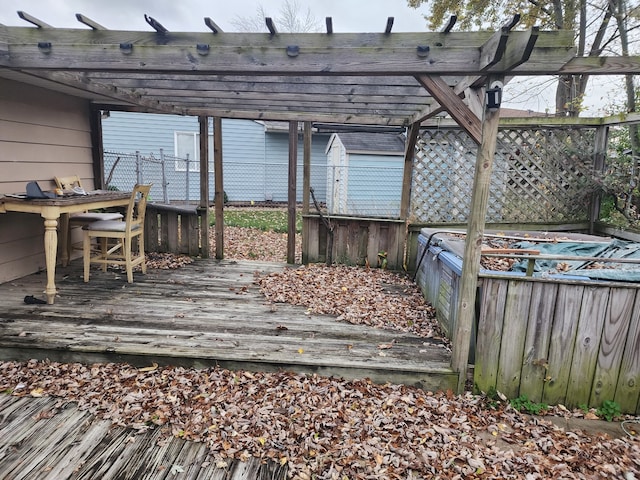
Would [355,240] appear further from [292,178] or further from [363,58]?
[363,58]

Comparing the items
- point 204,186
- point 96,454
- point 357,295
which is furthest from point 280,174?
point 96,454

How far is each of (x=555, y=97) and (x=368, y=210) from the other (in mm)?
5951

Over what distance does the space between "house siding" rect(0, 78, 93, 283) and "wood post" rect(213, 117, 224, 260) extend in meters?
1.81

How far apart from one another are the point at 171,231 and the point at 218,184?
3.46 ft

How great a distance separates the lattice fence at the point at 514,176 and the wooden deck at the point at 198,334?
2479 millimetres

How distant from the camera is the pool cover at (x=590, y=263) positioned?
2586 millimetres

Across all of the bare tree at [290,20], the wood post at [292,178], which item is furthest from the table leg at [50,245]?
the bare tree at [290,20]

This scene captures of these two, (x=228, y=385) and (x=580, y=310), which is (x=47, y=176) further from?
(x=580, y=310)

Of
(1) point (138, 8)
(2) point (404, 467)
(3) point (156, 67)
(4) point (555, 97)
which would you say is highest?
(1) point (138, 8)

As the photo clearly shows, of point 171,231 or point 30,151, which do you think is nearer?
point 30,151

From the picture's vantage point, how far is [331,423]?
225 centimetres

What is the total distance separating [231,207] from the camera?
456 inches

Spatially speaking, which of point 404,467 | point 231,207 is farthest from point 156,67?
point 231,207

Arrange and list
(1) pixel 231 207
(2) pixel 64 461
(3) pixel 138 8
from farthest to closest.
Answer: (3) pixel 138 8 → (1) pixel 231 207 → (2) pixel 64 461
